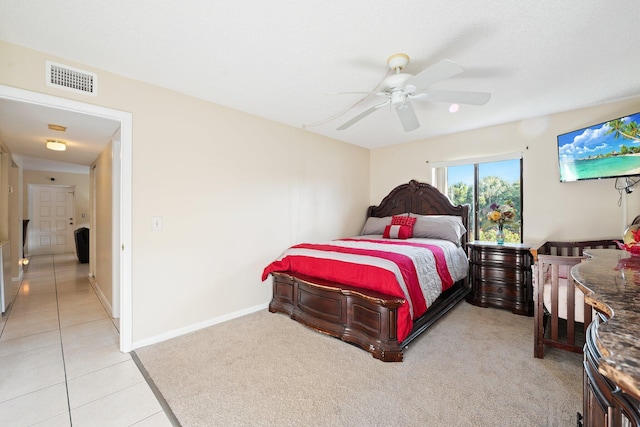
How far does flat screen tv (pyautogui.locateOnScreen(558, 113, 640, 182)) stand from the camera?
2650mm

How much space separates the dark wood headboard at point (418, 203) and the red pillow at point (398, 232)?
0.61 metres

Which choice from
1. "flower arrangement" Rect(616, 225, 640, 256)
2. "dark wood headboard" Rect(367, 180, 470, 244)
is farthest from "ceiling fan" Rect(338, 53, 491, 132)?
"dark wood headboard" Rect(367, 180, 470, 244)

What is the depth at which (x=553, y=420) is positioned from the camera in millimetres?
1587

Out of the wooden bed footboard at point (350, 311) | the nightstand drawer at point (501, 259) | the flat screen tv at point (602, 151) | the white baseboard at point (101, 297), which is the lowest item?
the white baseboard at point (101, 297)

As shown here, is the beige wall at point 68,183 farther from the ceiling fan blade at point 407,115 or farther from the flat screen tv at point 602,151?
the flat screen tv at point 602,151

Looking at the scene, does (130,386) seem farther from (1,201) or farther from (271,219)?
(1,201)

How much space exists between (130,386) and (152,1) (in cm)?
259

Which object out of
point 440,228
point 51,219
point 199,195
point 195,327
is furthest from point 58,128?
point 51,219

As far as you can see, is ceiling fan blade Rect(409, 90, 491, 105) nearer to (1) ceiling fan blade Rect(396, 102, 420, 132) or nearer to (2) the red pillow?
(1) ceiling fan blade Rect(396, 102, 420, 132)

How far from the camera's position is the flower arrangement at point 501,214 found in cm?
365

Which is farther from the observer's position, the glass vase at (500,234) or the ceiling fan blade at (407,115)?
the glass vase at (500,234)

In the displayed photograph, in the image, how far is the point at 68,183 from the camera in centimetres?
759

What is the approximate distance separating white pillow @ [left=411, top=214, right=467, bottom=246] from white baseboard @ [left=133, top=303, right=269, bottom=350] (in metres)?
2.47

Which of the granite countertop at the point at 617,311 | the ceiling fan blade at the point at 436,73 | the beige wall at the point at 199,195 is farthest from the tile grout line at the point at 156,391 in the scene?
the ceiling fan blade at the point at 436,73
